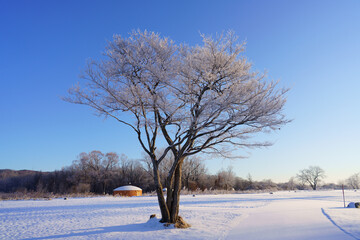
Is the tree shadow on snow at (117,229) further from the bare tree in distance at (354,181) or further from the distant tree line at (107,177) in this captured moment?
the bare tree in distance at (354,181)

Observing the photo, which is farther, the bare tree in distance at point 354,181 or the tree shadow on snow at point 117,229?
the bare tree in distance at point 354,181

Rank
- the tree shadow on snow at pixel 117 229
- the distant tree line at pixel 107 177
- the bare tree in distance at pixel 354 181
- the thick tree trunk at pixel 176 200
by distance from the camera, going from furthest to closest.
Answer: the bare tree in distance at pixel 354 181 → the distant tree line at pixel 107 177 → the thick tree trunk at pixel 176 200 → the tree shadow on snow at pixel 117 229

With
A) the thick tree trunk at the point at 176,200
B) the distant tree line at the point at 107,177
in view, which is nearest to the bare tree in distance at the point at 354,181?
the distant tree line at the point at 107,177

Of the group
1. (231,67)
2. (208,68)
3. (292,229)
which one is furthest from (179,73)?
(292,229)

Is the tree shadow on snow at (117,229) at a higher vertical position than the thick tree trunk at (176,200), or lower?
lower

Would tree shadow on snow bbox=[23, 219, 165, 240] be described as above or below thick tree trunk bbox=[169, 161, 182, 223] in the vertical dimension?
below

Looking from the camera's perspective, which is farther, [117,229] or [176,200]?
[176,200]

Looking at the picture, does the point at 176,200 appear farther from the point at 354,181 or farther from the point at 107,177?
the point at 354,181

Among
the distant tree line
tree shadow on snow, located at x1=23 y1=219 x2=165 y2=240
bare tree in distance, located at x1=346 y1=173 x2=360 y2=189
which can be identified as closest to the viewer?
tree shadow on snow, located at x1=23 y1=219 x2=165 y2=240

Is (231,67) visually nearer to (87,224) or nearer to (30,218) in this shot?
(87,224)

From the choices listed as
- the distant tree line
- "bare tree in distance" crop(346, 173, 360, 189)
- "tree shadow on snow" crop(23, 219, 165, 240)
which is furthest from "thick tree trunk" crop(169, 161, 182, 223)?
"bare tree in distance" crop(346, 173, 360, 189)

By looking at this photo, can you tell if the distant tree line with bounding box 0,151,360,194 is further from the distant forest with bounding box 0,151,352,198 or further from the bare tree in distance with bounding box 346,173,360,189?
the bare tree in distance with bounding box 346,173,360,189

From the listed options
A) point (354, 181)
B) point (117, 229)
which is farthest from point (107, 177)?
point (354, 181)

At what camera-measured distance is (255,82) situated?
917cm
